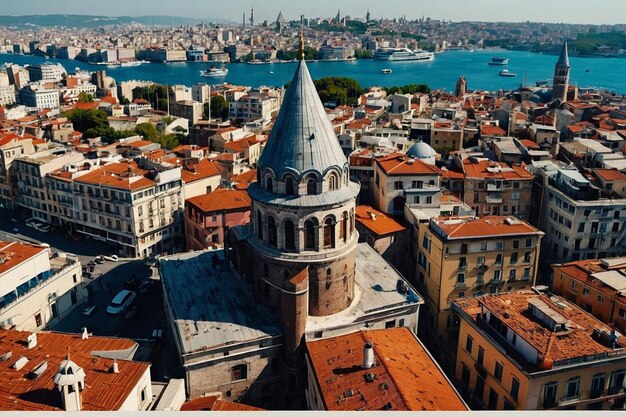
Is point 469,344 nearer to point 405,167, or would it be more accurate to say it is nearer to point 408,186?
point 408,186

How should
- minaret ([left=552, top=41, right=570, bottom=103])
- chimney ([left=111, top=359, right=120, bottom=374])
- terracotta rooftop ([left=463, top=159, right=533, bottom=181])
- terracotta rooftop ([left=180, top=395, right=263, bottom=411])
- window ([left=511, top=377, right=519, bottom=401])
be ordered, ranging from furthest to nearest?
minaret ([left=552, top=41, right=570, bottom=103]), terracotta rooftop ([left=463, top=159, right=533, bottom=181]), window ([left=511, top=377, right=519, bottom=401]), chimney ([left=111, top=359, right=120, bottom=374]), terracotta rooftop ([left=180, top=395, right=263, bottom=411])

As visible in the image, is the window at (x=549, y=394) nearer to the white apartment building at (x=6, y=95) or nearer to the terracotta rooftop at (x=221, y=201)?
the terracotta rooftop at (x=221, y=201)

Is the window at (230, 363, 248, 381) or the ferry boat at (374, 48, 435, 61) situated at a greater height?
the ferry boat at (374, 48, 435, 61)

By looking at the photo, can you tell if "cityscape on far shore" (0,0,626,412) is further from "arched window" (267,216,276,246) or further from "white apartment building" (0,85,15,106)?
"white apartment building" (0,85,15,106)

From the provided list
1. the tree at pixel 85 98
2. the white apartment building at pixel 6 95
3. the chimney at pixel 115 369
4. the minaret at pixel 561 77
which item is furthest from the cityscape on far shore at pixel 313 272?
the white apartment building at pixel 6 95

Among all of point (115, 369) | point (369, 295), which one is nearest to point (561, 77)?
point (369, 295)

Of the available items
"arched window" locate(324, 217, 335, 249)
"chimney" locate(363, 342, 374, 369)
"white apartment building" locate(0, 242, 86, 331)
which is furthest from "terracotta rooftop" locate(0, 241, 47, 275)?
"chimney" locate(363, 342, 374, 369)

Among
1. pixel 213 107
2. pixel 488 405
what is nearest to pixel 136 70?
pixel 213 107
